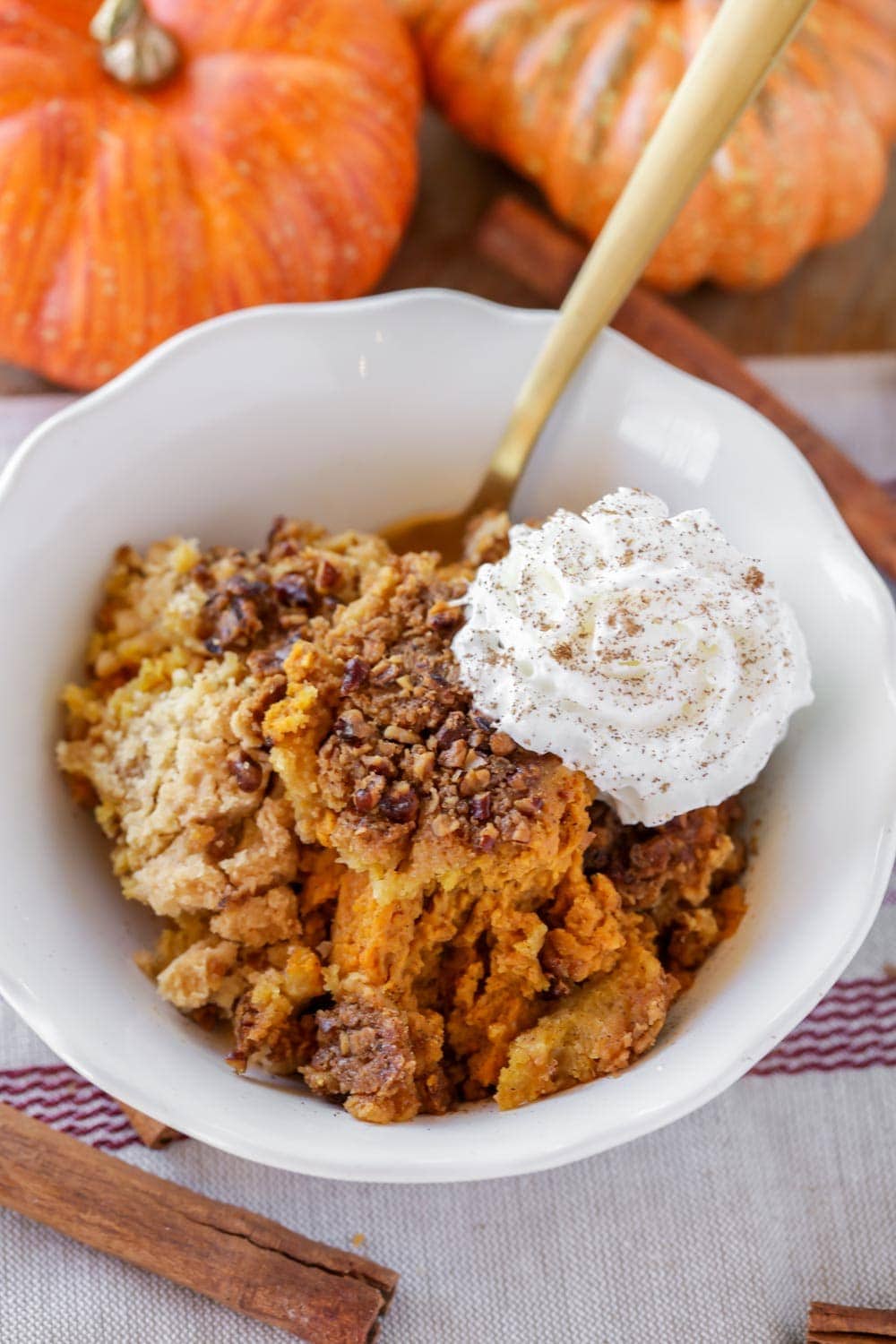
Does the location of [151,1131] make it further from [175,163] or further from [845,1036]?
[175,163]

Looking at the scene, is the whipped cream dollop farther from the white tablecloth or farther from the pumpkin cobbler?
the white tablecloth

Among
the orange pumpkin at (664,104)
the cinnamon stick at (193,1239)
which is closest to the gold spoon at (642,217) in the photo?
the orange pumpkin at (664,104)

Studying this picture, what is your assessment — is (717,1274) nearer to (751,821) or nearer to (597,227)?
(751,821)

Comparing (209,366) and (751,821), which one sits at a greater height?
(209,366)

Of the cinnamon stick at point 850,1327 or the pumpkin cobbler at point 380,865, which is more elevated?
the pumpkin cobbler at point 380,865

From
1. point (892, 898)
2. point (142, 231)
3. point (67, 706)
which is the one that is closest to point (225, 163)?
point (142, 231)

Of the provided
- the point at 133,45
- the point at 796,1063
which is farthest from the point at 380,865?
the point at 133,45

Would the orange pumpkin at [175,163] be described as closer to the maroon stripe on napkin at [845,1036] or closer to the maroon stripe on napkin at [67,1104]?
the maroon stripe on napkin at [67,1104]
